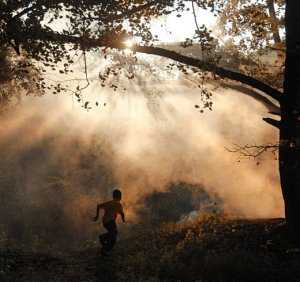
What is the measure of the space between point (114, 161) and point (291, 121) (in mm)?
14118

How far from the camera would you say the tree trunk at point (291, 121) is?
10555mm

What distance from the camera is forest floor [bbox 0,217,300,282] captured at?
9.39m

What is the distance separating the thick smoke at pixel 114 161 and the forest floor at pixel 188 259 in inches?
241

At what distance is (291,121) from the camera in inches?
428

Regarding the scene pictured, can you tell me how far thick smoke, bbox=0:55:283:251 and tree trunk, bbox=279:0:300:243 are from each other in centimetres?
809

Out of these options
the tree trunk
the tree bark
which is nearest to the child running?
the tree trunk

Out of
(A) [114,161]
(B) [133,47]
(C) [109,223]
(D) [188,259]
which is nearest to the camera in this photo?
(D) [188,259]

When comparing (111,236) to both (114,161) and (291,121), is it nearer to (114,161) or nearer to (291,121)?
(291,121)

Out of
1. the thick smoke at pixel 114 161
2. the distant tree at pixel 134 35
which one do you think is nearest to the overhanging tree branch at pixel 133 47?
the distant tree at pixel 134 35

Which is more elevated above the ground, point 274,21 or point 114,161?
point 274,21

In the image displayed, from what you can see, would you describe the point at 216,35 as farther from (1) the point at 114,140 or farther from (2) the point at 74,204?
(1) the point at 114,140

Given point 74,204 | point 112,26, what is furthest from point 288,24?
point 74,204

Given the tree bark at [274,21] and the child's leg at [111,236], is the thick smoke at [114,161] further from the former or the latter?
the tree bark at [274,21]

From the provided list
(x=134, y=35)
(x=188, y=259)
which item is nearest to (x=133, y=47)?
(x=134, y=35)
